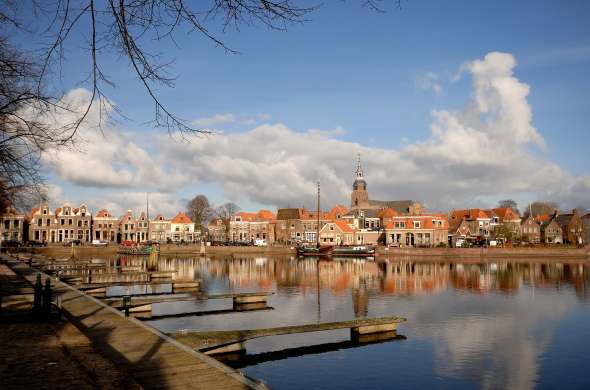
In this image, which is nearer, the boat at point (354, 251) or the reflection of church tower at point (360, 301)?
the reflection of church tower at point (360, 301)

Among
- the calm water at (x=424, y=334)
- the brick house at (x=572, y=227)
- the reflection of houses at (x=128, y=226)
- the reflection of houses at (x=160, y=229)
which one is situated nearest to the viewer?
the calm water at (x=424, y=334)

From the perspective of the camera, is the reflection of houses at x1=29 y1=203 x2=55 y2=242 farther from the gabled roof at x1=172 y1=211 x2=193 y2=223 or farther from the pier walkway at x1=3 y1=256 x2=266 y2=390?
the pier walkway at x1=3 y1=256 x2=266 y2=390

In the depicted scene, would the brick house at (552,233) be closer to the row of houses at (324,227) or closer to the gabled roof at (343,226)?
the row of houses at (324,227)

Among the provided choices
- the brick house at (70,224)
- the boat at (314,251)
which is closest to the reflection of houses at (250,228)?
the boat at (314,251)

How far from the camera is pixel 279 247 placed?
290ft

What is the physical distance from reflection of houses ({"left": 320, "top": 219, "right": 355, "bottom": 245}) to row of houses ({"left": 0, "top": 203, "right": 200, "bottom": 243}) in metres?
30.1

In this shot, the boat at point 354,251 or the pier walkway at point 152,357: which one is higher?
the pier walkway at point 152,357

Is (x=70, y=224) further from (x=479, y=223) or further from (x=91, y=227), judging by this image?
(x=479, y=223)

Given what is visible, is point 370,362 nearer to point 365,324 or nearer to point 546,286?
point 365,324

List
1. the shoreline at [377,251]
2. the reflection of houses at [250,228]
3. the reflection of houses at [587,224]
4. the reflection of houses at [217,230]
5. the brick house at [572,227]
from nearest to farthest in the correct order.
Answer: the shoreline at [377,251] < the brick house at [572,227] < the reflection of houses at [250,228] < the reflection of houses at [587,224] < the reflection of houses at [217,230]

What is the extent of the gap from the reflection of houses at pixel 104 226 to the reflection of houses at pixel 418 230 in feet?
186

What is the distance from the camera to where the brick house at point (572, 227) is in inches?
4038

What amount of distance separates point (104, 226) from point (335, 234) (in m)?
48.0

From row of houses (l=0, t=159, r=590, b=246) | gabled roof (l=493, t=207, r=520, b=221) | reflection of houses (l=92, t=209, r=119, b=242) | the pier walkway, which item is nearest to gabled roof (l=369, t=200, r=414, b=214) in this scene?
row of houses (l=0, t=159, r=590, b=246)
